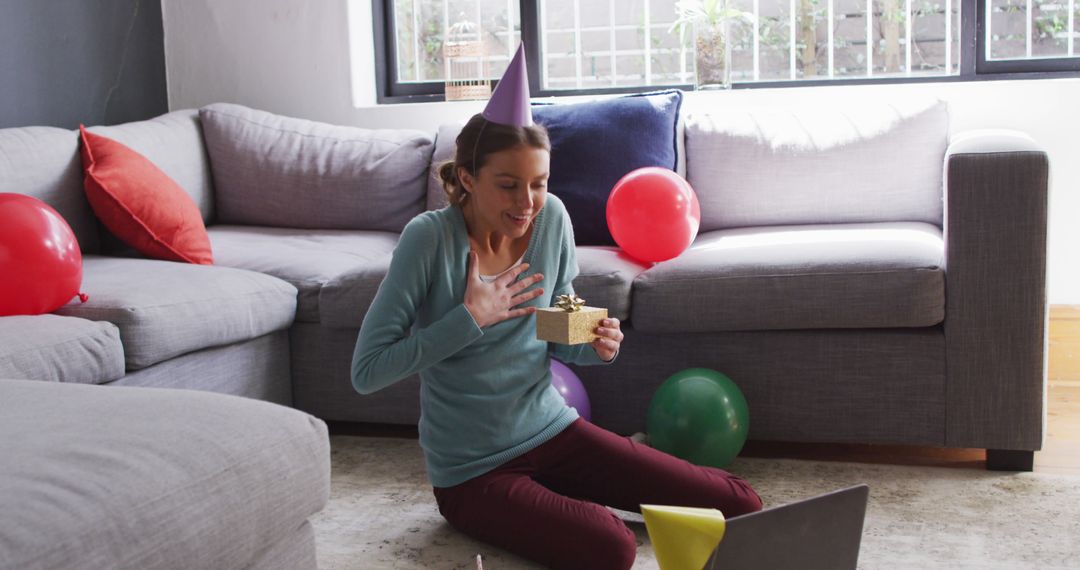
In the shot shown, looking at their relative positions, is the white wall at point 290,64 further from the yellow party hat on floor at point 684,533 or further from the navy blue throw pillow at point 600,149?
the yellow party hat on floor at point 684,533

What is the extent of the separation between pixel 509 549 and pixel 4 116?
2.30 metres

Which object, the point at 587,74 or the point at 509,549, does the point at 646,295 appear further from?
the point at 587,74

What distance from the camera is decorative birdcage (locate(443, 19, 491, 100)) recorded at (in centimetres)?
376

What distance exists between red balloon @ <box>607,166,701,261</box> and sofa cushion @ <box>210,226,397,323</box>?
64 centimetres

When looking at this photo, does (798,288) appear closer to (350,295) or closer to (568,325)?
(568,325)

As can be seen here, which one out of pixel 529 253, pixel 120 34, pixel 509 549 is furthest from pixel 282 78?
pixel 509 549

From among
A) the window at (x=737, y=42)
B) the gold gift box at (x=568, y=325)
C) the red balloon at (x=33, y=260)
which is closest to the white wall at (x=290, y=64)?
the window at (x=737, y=42)

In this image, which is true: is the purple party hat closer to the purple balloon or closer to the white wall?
the purple balloon

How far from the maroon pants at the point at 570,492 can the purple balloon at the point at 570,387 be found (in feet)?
1.14

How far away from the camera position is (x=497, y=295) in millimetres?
1840

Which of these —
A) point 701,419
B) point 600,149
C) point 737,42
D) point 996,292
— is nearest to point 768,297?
point 701,419

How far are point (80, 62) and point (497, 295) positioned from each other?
2410mm

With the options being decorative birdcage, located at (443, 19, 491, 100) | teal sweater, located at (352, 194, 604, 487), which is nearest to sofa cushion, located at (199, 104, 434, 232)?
decorative birdcage, located at (443, 19, 491, 100)

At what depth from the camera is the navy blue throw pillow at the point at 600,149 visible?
9.69 feet
